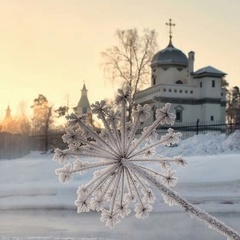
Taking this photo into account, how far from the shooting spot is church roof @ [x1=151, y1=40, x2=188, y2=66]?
153 ft

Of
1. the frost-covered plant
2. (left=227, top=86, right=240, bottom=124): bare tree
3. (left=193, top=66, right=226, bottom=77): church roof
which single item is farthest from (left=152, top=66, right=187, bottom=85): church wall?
the frost-covered plant

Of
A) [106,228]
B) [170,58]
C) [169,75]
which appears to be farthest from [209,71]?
[106,228]

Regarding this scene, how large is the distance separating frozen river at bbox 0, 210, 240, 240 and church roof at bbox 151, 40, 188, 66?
36.1 meters

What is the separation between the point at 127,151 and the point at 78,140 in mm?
334

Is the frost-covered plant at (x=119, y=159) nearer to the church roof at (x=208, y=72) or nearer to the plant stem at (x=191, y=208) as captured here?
the plant stem at (x=191, y=208)

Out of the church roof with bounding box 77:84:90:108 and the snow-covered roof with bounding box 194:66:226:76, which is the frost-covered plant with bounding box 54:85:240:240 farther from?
the church roof with bounding box 77:84:90:108

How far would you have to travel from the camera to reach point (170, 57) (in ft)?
154

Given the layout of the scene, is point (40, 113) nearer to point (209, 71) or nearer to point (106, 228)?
point (209, 71)

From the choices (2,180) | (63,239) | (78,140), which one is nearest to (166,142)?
(78,140)

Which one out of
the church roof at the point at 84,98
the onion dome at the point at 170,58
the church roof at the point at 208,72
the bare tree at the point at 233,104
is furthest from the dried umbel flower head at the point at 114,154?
the church roof at the point at 84,98

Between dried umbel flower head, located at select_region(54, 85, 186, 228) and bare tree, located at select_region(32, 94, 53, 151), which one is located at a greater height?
bare tree, located at select_region(32, 94, 53, 151)

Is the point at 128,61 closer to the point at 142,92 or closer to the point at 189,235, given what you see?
the point at 142,92

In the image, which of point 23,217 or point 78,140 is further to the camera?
point 23,217

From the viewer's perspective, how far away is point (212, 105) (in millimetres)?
44406
